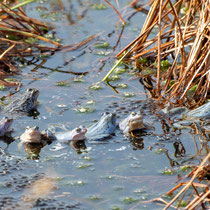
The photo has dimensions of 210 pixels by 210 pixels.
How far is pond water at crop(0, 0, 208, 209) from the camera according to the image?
14.5ft

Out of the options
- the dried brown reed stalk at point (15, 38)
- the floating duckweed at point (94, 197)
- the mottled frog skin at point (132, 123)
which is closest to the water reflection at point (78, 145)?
the mottled frog skin at point (132, 123)

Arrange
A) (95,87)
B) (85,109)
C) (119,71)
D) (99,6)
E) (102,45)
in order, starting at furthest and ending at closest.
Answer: (99,6) → (102,45) → (119,71) → (95,87) → (85,109)

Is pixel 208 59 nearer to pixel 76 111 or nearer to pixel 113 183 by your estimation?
pixel 76 111

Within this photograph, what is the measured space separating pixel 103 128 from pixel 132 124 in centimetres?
30

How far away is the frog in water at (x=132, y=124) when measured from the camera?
5344 millimetres

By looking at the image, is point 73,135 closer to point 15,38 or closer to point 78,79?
point 78,79

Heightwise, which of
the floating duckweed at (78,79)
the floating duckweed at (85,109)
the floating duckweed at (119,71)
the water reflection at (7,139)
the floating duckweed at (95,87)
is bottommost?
the water reflection at (7,139)

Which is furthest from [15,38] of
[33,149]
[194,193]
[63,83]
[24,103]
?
[194,193]

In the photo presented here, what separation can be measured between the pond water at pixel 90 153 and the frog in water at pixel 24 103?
118 millimetres

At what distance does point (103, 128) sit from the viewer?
5320 mm

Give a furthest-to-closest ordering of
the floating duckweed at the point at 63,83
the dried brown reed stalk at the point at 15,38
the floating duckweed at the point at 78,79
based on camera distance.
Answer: the dried brown reed stalk at the point at 15,38
the floating duckweed at the point at 78,79
the floating duckweed at the point at 63,83

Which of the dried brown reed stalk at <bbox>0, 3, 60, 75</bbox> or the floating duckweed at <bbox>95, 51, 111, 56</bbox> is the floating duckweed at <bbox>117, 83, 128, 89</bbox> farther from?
the dried brown reed stalk at <bbox>0, 3, 60, 75</bbox>

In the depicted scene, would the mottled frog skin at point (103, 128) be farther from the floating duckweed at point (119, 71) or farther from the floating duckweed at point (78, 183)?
the floating duckweed at point (119, 71)

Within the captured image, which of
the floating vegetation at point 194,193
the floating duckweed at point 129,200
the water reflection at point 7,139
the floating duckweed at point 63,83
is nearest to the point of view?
the floating vegetation at point 194,193
